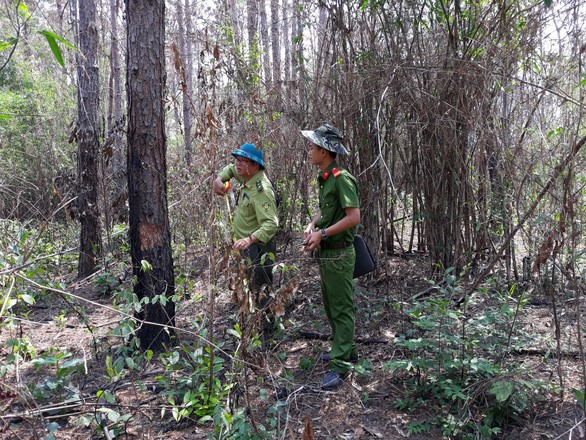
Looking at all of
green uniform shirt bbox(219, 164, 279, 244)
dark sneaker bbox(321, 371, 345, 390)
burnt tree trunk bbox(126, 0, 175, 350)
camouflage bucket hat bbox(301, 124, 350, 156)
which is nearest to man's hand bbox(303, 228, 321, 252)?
green uniform shirt bbox(219, 164, 279, 244)

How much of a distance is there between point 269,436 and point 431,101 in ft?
12.0

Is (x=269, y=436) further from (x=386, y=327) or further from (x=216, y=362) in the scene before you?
(x=386, y=327)

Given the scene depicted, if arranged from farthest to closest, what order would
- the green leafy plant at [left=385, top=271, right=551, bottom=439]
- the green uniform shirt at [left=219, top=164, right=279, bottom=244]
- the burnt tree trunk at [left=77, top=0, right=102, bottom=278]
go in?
the burnt tree trunk at [left=77, top=0, right=102, bottom=278] < the green uniform shirt at [left=219, top=164, right=279, bottom=244] < the green leafy plant at [left=385, top=271, right=551, bottom=439]

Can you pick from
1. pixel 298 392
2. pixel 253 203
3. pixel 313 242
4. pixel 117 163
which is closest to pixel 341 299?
pixel 313 242

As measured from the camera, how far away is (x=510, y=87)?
177 inches

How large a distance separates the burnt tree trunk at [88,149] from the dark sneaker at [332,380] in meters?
4.60

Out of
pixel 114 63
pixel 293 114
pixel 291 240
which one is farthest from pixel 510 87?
pixel 114 63

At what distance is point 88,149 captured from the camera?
7254 millimetres

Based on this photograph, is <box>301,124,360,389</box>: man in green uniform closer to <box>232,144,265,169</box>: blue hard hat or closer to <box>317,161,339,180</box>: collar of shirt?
<box>317,161,339,180</box>: collar of shirt

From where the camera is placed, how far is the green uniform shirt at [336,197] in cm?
379

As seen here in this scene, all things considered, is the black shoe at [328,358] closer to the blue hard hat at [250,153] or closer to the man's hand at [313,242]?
the man's hand at [313,242]

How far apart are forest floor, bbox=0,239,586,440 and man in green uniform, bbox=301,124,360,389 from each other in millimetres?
245

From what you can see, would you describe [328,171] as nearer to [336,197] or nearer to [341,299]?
[336,197]

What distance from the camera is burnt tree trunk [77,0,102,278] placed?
7.24 metres
